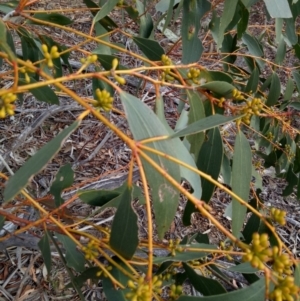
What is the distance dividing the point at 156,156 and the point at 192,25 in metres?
0.66

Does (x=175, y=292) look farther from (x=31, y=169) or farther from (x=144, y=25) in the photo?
(x=144, y=25)

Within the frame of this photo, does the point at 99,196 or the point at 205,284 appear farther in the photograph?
the point at 99,196

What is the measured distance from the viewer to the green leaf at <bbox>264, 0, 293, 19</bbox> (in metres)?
0.99

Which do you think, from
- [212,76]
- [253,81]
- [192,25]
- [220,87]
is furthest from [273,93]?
[220,87]

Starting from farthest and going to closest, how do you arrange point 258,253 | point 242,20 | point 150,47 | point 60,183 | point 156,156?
point 242,20
point 150,47
point 60,183
point 156,156
point 258,253

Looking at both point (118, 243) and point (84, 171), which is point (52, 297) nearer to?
point (84, 171)

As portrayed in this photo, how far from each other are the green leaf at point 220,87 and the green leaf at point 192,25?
330 millimetres

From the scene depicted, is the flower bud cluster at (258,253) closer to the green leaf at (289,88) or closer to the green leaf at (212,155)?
the green leaf at (212,155)

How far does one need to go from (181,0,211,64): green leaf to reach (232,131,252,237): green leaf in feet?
1.32

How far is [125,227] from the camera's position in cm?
72

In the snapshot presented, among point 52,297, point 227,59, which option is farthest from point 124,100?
point 52,297

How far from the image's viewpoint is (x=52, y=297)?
171 cm

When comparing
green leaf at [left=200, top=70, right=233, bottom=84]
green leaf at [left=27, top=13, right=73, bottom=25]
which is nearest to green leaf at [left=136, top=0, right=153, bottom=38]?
green leaf at [left=27, top=13, right=73, bottom=25]

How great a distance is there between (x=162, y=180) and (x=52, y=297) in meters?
1.17
